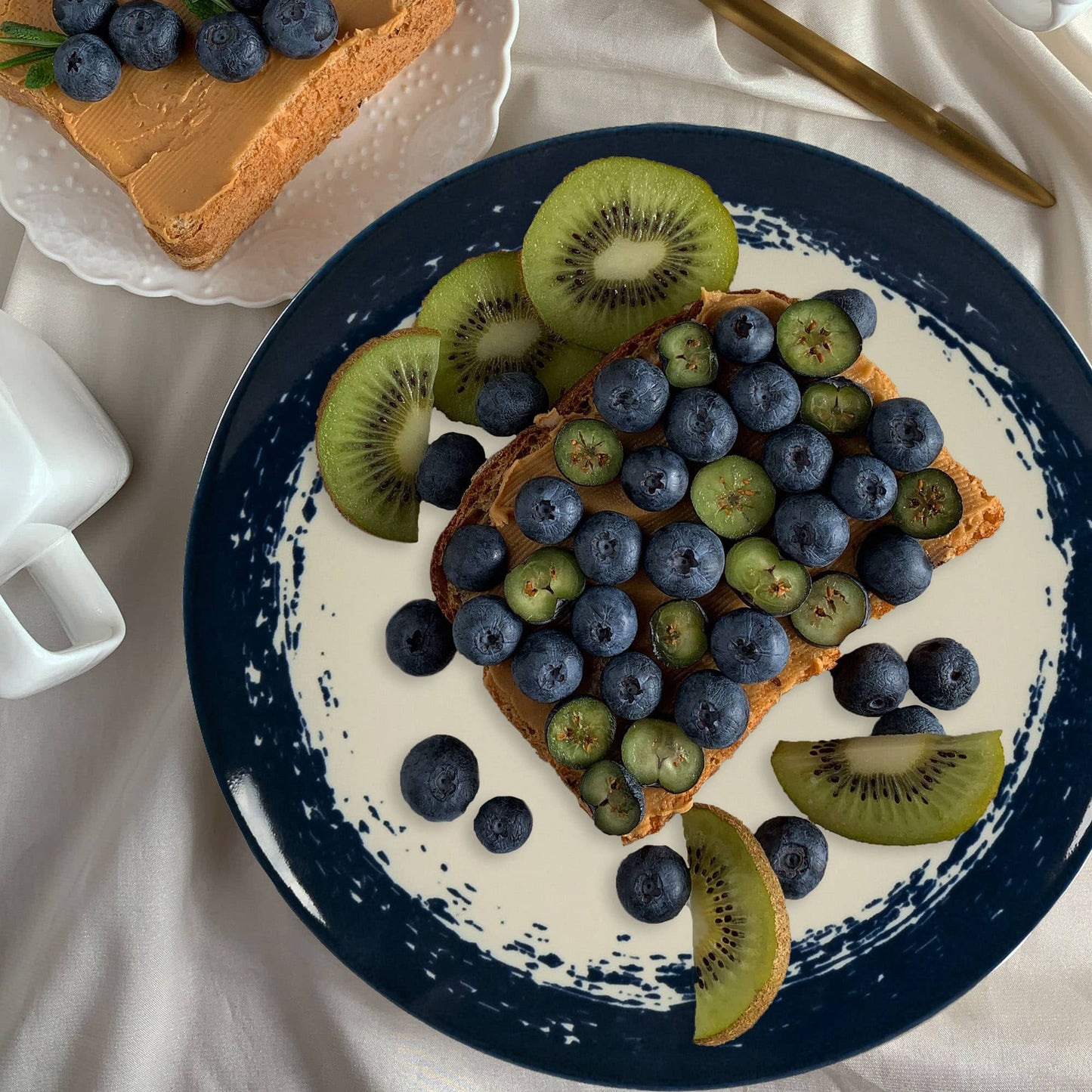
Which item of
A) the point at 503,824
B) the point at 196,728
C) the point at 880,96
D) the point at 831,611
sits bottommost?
the point at 196,728

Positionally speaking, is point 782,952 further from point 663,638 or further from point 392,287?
point 392,287

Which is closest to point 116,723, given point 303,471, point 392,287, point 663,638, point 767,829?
point 303,471

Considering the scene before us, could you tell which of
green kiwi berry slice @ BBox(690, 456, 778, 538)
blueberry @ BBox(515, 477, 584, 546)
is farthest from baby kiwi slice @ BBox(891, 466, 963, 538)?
blueberry @ BBox(515, 477, 584, 546)

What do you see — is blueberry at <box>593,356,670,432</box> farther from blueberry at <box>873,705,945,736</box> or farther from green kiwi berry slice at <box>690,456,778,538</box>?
blueberry at <box>873,705,945,736</box>

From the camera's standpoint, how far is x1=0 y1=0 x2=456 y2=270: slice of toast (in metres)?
1.97

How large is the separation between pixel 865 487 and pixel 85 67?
65.6 inches

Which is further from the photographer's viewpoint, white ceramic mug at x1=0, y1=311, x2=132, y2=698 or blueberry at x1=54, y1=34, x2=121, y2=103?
blueberry at x1=54, y1=34, x2=121, y2=103

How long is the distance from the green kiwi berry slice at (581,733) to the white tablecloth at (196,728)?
851 millimetres

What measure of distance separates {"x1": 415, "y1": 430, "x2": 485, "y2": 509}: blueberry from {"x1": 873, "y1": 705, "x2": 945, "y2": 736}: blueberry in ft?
3.17

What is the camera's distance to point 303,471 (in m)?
2.08

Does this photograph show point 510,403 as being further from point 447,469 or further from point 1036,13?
point 1036,13

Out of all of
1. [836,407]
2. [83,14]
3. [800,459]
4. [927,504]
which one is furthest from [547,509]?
[83,14]

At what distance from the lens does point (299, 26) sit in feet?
6.20

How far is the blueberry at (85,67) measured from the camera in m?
1.91
